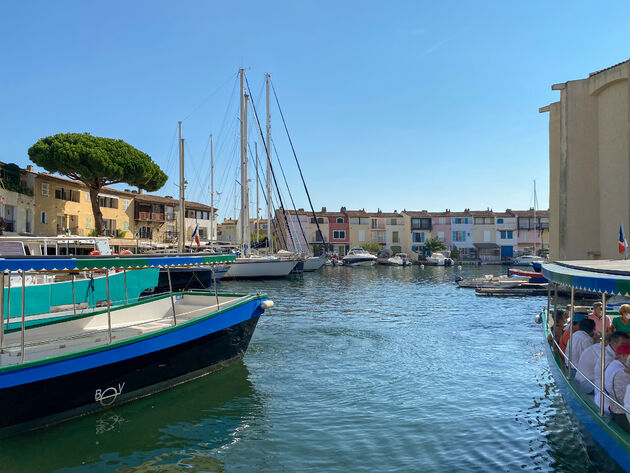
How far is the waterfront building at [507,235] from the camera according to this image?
8638 cm

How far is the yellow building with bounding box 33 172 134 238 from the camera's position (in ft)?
147

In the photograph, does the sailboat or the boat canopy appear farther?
the sailboat

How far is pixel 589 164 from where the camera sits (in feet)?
100.0

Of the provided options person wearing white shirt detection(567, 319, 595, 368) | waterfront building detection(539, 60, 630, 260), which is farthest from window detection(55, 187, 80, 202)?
person wearing white shirt detection(567, 319, 595, 368)

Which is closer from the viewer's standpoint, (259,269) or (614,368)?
(614,368)

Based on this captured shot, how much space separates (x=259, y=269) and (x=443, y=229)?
5048 centimetres

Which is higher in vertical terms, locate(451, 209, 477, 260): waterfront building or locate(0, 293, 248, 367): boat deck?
locate(451, 209, 477, 260): waterfront building

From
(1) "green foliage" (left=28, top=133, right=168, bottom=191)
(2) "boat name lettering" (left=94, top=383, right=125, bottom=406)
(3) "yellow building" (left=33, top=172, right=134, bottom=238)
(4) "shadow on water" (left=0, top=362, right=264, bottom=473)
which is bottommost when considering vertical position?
(4) "shadow on water" (left=0, top=362, right=264, bottom=473)

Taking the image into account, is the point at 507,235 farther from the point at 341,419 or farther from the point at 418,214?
the point at 341,419

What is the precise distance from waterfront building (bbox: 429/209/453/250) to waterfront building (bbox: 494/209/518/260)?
301 inches

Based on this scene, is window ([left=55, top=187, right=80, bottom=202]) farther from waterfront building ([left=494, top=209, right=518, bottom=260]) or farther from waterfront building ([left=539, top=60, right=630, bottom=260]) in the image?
waterfront building ([left=494, top=209, right=518, bottom=260])

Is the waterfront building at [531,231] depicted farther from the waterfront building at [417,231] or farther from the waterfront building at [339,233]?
the waterfront building at [339,233]

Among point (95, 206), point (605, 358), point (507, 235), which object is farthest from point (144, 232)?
point (605, 358)

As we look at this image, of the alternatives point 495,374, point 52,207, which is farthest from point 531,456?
point 52,207
